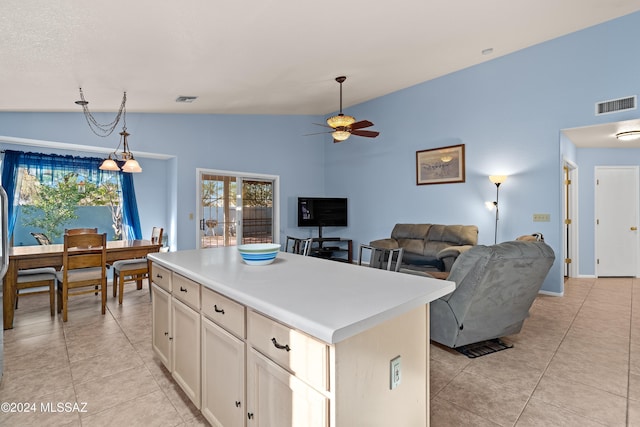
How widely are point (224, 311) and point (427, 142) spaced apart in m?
5.35

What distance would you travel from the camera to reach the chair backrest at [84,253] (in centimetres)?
333

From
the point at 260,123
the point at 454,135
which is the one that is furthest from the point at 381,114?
the point at 260,123

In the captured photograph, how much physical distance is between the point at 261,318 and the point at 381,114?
6.11 meters

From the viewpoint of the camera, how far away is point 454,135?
551 cm

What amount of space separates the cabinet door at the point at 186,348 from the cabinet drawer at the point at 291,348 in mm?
616

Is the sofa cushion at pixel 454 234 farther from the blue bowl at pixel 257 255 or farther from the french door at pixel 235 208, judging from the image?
the blue bowl at pixel 257 255

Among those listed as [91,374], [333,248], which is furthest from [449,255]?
[91,374]

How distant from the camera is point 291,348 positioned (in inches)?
43.0

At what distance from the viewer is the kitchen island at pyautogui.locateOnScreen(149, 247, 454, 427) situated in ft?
3.28

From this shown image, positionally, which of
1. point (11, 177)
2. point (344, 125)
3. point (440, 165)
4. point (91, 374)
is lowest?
point (91, 374)

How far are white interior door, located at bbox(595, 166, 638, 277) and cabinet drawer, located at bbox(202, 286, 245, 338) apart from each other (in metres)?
6.89

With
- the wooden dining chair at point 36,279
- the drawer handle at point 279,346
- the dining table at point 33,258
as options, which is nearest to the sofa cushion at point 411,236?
the dining table at point 33,258

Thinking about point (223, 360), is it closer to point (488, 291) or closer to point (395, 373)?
point (395, 373)

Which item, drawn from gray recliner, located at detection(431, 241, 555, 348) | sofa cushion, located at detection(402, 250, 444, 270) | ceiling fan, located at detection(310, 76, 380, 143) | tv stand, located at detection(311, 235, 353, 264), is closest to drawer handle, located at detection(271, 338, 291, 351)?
gray recliner, located at detection(431, 241, 555, 348)
